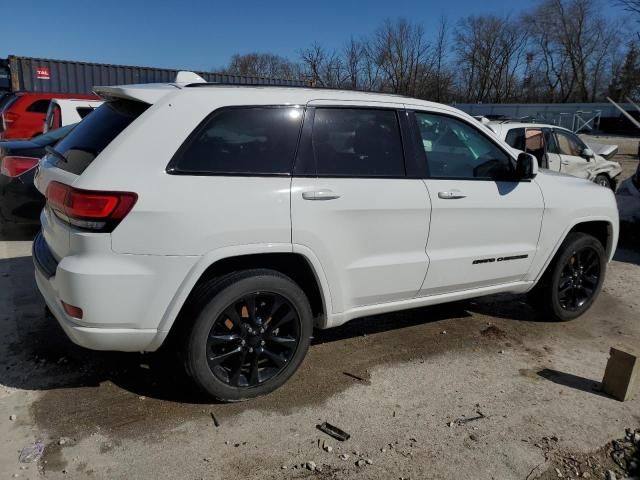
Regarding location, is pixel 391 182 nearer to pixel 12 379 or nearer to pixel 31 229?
pixel 12 379

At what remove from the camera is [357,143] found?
3.52 m

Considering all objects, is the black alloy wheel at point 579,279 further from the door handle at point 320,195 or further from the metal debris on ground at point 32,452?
the metal debris on ground at point 32,452

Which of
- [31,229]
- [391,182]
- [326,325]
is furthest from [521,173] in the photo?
[31,229]

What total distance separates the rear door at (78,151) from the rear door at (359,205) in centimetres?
105

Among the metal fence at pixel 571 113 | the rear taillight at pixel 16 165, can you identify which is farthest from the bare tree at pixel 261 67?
the rear taillight at pixel 16 165

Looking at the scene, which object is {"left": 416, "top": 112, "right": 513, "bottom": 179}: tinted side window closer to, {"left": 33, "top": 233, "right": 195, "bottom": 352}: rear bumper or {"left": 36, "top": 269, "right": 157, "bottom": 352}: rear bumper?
{"left": 33, "top": 233, "right": 195, "bottom": 352}: rear bumper

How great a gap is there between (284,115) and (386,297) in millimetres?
1402

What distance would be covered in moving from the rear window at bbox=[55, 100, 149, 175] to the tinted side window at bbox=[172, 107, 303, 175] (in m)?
0.38

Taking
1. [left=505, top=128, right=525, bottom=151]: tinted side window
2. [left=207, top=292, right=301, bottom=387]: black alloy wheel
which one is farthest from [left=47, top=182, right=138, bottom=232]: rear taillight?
[left=505, top=128, right=525, bottom=151]: tinted side window

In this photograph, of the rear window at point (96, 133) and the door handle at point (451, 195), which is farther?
the door handle at point (451, 195)

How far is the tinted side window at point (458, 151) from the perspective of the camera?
151 inches

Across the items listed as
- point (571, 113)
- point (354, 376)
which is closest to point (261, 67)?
point (571, 113)

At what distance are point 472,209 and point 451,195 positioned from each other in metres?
0.24

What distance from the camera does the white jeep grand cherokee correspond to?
278 centimetres
